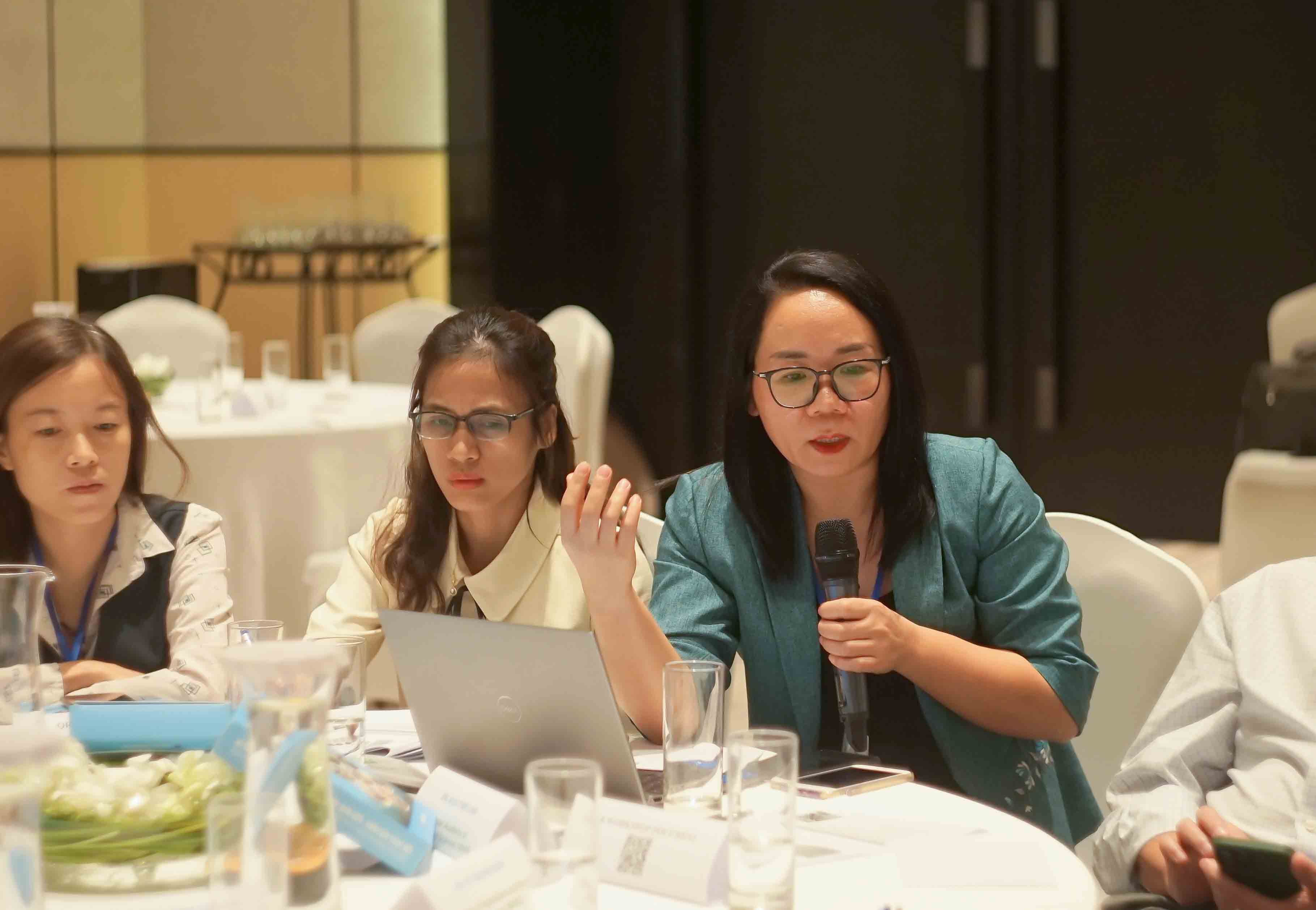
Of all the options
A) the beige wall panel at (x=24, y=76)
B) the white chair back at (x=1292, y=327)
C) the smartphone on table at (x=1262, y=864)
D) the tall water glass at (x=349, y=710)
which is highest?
the beige wall panel at (x=24, y=76)

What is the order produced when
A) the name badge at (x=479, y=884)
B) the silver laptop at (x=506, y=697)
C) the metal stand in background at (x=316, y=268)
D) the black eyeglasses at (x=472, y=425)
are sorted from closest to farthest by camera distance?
the name badge at (x=479, y=884)
the silver laptop at (x=506, y=697)
the black eyeglasses at (x=472, y=425)
the metal stand in background at (x=316, y=268)

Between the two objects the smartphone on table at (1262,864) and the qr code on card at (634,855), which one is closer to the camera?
the qr code on card at (634,855)

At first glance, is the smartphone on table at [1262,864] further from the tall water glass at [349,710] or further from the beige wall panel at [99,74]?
the beige wall panel at [99,74]

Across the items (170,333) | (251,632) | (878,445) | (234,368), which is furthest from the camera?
(170,333)

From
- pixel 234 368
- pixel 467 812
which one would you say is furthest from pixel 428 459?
pixel 234 368

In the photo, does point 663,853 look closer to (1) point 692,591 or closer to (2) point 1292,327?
(1) point 692,591

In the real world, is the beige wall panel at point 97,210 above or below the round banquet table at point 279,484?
above

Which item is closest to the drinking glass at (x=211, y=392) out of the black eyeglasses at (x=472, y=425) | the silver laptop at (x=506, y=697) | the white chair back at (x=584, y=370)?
the white chair back at (x=584, y=370)

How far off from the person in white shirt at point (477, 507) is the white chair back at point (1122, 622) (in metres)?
0.66

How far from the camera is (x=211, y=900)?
4.32 feet

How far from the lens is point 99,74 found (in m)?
7.20

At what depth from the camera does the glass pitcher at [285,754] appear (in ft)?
3.93

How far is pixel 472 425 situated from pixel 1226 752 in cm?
115

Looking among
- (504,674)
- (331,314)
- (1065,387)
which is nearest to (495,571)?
(504,674)
